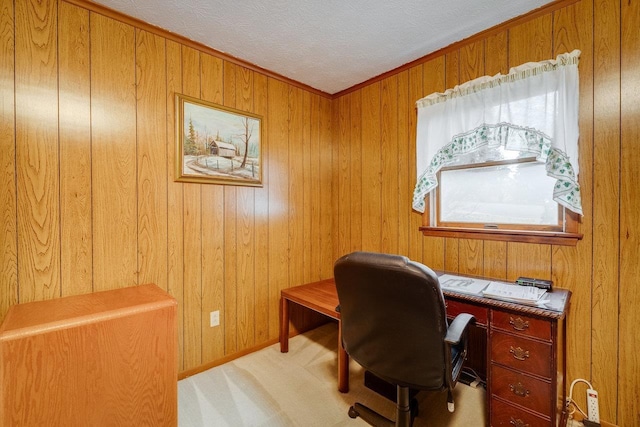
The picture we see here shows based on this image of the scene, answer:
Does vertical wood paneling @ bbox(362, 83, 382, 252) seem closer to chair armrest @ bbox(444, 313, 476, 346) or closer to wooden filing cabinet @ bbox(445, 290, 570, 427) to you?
wooden filing cabinet @ bbox(445, 290, 570, 427)

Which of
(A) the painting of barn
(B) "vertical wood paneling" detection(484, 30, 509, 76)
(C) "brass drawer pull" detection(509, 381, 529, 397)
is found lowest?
(C) "brass drawer pull" detection(509, 381, 529, 397)

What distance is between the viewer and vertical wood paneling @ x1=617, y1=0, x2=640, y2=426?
1541 mm

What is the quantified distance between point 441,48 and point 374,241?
1.69 meters

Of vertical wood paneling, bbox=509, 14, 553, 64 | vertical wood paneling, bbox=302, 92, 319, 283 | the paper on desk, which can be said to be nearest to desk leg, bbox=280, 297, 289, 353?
vertical wood paneling, bbox=302, 92, 319, 283

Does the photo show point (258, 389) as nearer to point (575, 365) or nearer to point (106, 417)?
point (106, 417)

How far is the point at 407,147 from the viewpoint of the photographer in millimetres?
2520

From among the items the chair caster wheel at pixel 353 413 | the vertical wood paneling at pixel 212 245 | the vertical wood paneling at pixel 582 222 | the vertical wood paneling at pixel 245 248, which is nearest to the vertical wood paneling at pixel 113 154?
the vertical wood paneling at pixel 212 245

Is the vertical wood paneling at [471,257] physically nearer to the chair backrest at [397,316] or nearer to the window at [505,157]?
the window at [505,157]

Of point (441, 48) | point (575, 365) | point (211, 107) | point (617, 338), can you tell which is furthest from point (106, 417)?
point (441, 48)

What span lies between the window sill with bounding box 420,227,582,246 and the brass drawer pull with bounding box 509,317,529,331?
2.12ft

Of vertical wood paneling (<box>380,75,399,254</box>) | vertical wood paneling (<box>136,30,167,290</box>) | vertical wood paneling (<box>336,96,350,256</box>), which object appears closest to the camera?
vertical wood paneling (<box>136,30,167,290</box>)

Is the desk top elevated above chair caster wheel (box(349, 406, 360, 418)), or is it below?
above

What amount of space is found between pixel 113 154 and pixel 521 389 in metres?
2.66

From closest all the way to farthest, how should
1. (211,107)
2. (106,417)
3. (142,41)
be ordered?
(106,417) → (142,41) → (211,107)
